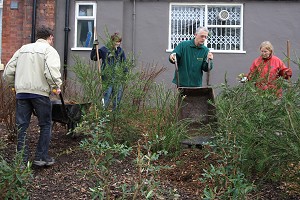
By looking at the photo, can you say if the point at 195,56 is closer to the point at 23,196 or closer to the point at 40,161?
the point at 40,161

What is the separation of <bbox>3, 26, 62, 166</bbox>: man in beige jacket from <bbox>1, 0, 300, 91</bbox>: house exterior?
6.43 meters

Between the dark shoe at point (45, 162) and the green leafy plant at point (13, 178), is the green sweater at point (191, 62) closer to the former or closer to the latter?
the dark shoe at point (45, 162)

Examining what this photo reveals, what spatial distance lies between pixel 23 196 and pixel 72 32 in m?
8.61

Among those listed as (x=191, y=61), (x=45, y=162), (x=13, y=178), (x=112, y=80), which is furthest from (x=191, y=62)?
(x=13, y=178)

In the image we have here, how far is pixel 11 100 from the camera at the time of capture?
6.30m

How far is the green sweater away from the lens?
6.47 m

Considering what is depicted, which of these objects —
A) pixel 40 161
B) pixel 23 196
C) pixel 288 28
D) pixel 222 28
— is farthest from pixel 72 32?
pixel 23 196

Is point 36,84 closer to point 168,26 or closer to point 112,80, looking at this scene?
point 112,80

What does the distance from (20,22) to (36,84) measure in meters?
7.50

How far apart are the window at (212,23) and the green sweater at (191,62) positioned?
17.1 feet

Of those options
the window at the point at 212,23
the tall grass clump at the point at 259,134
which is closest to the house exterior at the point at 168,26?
the window at the point at 212,23

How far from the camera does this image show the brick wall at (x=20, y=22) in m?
11.7

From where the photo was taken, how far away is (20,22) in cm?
1195

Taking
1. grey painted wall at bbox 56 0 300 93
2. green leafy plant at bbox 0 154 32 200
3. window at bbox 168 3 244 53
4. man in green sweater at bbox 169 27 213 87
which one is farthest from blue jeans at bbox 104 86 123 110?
window at bbox 168 3 244 53
